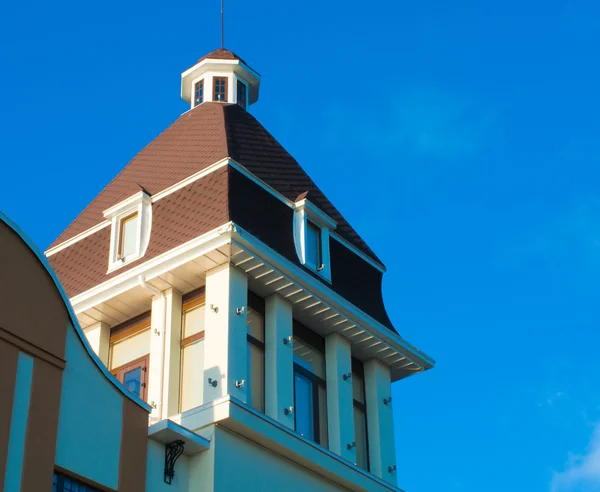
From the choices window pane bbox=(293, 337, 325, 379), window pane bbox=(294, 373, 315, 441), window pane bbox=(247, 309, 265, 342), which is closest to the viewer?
window pane bbox=(247, 309, 265, 342)

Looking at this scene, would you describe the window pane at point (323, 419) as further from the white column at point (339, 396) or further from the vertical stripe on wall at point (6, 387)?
the vertical stripe on wall at point (6, 387)

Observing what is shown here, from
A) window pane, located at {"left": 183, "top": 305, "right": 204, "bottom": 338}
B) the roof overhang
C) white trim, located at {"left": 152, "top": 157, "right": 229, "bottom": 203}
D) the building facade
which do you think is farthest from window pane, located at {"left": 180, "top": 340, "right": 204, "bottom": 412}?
white trim, located at {"left": 152, "top": 157, "right": 229, "bottom": 203}

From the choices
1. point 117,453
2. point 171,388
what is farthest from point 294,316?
point 117,453

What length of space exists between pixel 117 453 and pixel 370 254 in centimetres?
1042

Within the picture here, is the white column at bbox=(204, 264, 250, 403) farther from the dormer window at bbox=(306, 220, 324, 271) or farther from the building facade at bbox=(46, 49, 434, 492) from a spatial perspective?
the dormer window at bbox=(306, 220, 324, 271)

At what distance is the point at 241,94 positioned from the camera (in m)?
29.0

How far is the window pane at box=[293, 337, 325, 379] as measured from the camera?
23500mm

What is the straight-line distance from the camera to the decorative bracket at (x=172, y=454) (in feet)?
61.5

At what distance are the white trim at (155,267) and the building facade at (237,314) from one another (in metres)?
0.03

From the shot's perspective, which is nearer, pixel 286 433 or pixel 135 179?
pixel 286 433

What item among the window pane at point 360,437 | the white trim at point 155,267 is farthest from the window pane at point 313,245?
the window pane at point 360,437

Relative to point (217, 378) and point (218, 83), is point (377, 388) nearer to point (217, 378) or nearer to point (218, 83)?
point (217, 378)

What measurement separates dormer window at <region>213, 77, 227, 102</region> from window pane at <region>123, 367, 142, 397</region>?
327 inches

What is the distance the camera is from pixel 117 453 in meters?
17.6
